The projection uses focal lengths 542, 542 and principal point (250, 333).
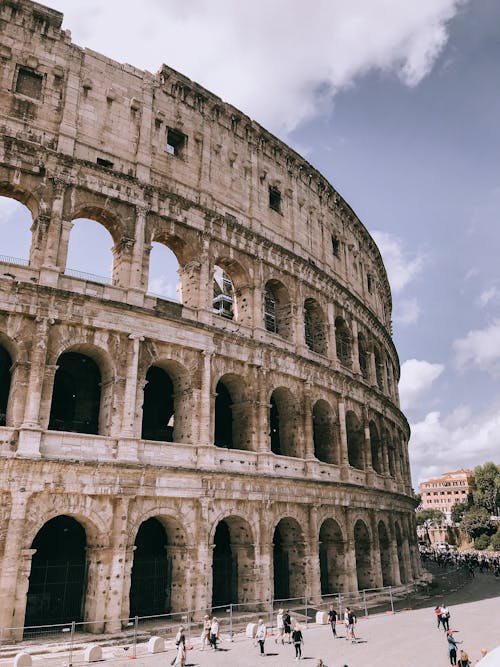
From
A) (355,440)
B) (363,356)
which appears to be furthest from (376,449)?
(363,356)

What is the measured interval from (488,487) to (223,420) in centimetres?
6898

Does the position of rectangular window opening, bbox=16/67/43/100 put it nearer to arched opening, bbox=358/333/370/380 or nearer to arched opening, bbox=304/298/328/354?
arched opening, bbox=304/298/328/354

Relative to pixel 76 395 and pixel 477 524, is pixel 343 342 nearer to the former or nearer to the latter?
pixel 76 395

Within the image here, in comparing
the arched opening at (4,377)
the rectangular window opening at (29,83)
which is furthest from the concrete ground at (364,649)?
the rectangular window opening at (29,83)

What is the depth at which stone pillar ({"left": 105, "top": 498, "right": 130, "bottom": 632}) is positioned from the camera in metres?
14.2

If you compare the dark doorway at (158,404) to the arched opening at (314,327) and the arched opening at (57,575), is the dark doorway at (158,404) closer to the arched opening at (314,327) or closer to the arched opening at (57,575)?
the arched opening at (57,575)

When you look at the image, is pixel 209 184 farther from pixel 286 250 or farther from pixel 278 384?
pixel 278 384

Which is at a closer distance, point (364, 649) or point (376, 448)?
point (364, 649)

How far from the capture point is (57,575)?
1574 centimetres

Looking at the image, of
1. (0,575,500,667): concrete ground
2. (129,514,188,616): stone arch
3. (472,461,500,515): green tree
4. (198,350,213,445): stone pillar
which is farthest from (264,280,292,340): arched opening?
(472,461,500,515): green tree

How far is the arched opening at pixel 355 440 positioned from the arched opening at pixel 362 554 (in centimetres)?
281

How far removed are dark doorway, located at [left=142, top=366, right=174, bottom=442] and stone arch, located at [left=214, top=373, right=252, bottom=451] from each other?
196 cm

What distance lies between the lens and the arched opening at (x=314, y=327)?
81.1ft

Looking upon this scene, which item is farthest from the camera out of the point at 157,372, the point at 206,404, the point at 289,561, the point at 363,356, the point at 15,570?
the point at 363,356
